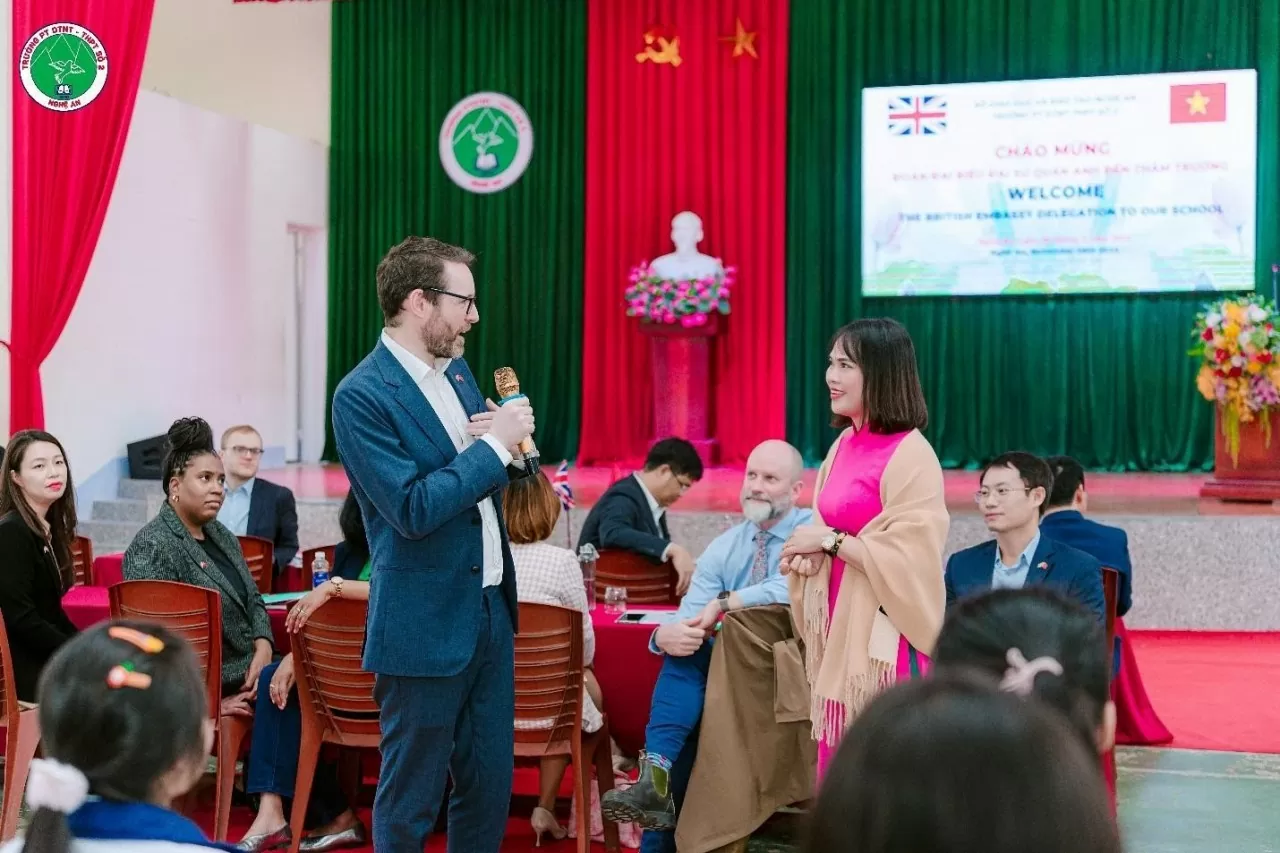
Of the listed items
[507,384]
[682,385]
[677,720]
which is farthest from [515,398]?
[682,385]

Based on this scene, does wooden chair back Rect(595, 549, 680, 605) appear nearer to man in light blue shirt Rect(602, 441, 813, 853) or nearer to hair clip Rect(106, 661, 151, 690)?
man in light blue shirt Rect(602, 441, 813, 853)

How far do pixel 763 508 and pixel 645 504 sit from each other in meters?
1.42

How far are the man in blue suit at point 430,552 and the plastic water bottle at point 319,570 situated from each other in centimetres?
136

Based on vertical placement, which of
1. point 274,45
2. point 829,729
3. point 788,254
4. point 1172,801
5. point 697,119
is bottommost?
point 1172,801

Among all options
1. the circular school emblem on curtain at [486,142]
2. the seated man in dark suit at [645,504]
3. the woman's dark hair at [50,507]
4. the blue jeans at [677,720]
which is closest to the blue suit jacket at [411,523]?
the blue jeans at [677,720]

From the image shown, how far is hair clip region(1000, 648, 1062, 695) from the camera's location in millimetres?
1242

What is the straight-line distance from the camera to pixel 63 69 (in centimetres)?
717

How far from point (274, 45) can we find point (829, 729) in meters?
9.08

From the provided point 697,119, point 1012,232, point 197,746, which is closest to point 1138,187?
point 1012,232

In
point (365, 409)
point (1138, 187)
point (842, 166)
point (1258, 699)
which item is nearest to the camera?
point (365, 409)

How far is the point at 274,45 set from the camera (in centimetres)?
1065

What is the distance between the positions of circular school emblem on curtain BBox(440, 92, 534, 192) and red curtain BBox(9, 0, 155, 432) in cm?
361

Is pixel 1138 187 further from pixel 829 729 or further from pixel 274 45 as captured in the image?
pixel 829 729

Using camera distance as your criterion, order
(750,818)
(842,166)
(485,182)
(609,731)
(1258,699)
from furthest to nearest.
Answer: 1. (485,182)
2. (842,166)
3. (1258,699)
4. (609,731)
5. (750,818)
